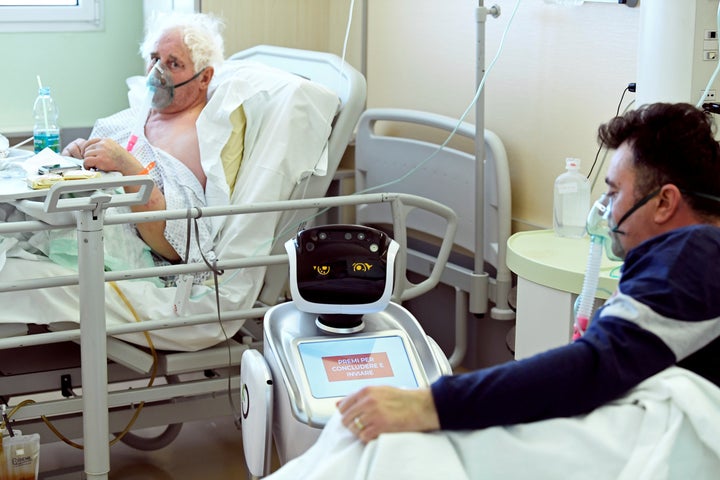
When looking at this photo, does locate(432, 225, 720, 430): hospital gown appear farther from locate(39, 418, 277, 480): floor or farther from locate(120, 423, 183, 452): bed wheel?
locate(120, 423, 183, 452): bed wheel

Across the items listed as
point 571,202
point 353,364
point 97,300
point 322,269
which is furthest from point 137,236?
point 571,202

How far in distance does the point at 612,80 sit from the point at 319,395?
4.63 feet

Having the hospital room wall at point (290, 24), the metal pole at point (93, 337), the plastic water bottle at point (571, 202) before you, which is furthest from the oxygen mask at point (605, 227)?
the hospital room wall at point (290, 24)

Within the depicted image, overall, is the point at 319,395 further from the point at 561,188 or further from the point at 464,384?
the point at 561,188

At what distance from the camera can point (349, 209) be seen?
4145mm

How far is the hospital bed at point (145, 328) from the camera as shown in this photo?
2.41 m

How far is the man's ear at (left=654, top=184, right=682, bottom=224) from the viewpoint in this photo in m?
1.57

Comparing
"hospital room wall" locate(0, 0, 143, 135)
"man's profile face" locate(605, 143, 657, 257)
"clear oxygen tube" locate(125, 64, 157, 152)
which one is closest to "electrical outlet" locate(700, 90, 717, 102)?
"man's profile face" locate(605, 143, 657, 257)

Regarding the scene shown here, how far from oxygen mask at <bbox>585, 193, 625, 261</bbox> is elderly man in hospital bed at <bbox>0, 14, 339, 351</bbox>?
1.14 m

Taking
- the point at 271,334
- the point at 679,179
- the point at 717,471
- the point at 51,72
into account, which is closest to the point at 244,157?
the point at 271,334

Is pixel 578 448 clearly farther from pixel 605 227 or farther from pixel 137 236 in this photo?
pixel 137 236

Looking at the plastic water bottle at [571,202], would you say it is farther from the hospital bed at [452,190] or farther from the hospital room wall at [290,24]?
the hospital room wall at [290,24]

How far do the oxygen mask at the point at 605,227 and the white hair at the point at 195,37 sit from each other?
1833mm

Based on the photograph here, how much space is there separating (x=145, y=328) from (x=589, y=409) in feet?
4.68
